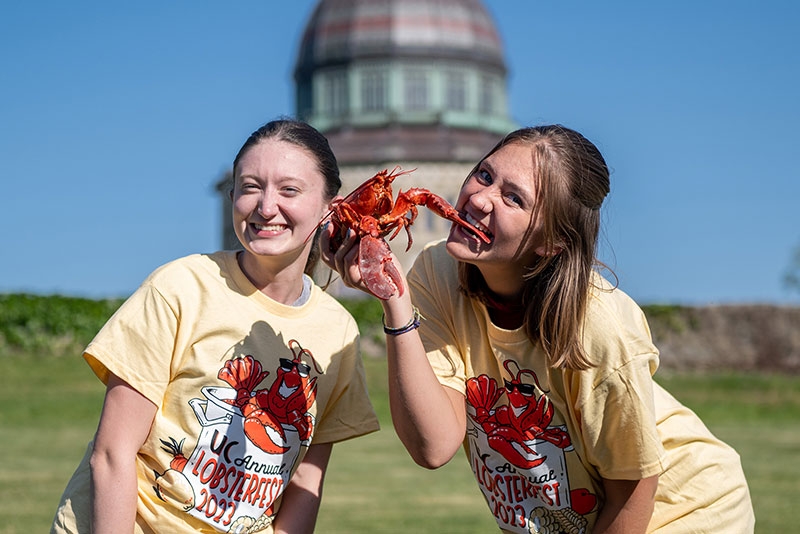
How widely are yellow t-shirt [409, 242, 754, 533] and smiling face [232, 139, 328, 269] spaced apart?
0.51m

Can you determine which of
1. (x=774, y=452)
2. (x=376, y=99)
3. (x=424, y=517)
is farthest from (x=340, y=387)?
(x=376, y=99)

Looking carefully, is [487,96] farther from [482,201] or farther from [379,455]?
[482,201]

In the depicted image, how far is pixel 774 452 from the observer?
1436cm

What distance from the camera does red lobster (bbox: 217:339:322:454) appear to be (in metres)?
3.62

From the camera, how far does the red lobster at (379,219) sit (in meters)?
3.39

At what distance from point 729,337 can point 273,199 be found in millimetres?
25095

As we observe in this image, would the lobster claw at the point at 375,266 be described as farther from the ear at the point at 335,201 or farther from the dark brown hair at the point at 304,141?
the dark brown hair at the point at 304,141

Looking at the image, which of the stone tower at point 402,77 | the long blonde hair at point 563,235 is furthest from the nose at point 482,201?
the stone tower at point 402,77

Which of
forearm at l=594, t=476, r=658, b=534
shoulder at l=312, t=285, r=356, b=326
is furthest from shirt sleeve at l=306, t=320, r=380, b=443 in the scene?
forearm at l=594, t=476, r=658, b=534

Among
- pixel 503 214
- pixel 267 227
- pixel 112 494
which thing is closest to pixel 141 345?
pixel 112 494

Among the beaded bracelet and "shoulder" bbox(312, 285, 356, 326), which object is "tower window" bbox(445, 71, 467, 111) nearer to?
"shoulder" bbox(312, 285, 356, 326)

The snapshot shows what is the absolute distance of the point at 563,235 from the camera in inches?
140

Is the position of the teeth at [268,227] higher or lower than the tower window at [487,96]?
higher

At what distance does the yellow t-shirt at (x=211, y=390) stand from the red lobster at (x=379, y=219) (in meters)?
0.48
